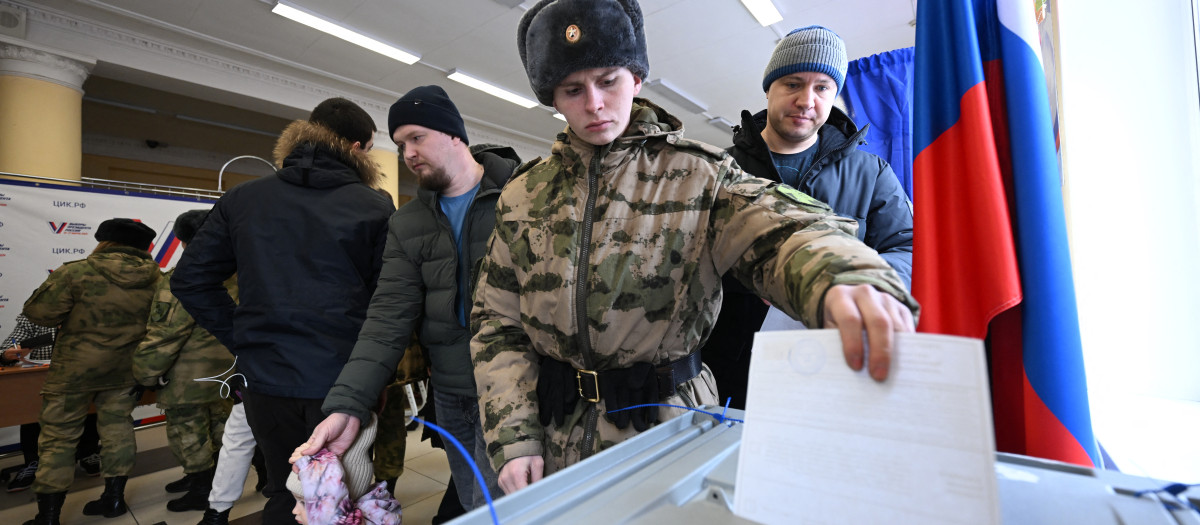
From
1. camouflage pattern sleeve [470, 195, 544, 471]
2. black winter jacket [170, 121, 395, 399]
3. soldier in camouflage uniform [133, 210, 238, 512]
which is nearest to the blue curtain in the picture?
camouflage pattern sleeve [470, 195, 544, 471]

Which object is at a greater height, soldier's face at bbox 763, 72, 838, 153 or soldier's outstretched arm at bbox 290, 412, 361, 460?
soldier's face at bbox 763, 72, 838, 153

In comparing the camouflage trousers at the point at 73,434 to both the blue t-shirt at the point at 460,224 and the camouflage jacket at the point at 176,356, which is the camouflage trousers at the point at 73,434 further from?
the blue t-shirt at the point at 460,224

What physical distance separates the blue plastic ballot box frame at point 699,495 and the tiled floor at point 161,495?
7.91 feet

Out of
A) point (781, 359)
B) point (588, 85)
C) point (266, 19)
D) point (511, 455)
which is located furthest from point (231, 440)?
point (266, 19)

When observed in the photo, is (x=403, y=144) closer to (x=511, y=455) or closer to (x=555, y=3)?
(x=555, y=3)

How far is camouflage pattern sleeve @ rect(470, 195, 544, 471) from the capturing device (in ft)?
2.69

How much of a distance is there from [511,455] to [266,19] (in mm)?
5326

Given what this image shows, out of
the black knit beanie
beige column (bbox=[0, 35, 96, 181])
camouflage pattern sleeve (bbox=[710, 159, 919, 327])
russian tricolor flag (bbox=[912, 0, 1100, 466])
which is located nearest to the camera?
camouflage pattern sleeve (bbox=[710, 159, 919, 327])

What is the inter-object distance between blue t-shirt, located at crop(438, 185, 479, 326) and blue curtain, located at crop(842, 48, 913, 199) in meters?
1.56

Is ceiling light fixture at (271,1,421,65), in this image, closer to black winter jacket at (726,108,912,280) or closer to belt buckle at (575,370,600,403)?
black winter jacket at (726,108,912,280)

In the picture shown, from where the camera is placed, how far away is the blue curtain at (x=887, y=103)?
6.27 feet

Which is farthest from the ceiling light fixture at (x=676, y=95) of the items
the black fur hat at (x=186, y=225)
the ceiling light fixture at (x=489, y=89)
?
the black fur hat at (x=186, y=225)

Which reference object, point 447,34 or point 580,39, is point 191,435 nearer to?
point 580,39

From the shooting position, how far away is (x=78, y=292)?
259 centimetres
